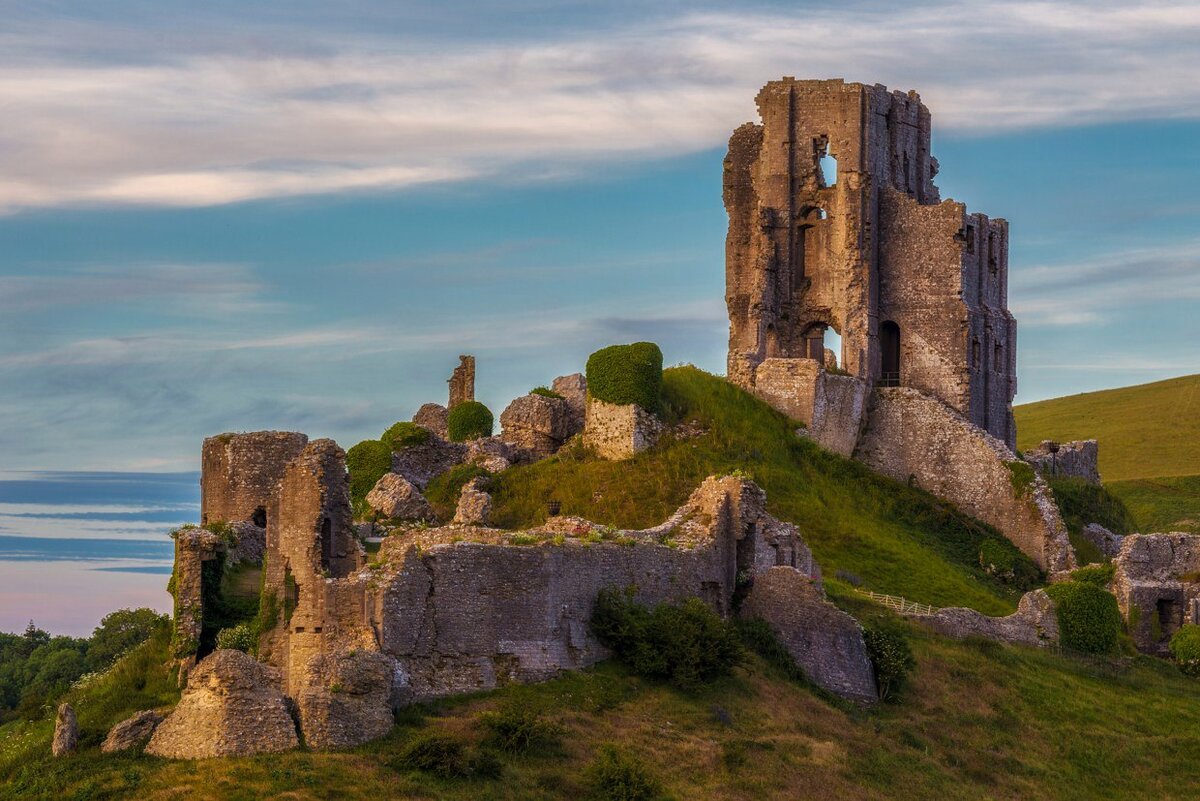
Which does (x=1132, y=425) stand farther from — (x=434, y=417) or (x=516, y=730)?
(x=516, y=730)

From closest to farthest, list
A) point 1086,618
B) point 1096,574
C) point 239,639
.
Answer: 1. point 239,639
2. point 1086,618
3. point 1096,574

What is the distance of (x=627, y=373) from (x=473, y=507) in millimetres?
9429

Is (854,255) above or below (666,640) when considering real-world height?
above

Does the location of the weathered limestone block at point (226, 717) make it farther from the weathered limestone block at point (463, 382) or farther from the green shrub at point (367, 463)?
Result: the weathered limestone block at point (463, 382)

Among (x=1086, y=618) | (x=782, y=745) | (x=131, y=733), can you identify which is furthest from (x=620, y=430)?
(x=131, y=733)

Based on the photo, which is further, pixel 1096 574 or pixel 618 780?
pixel 1096 574

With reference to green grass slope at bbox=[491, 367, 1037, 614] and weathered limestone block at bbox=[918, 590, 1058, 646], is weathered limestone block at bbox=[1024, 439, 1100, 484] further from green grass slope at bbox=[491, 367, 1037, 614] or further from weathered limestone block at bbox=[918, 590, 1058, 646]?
weathered limestone block at bbox=[918, 590, 1058, 646]

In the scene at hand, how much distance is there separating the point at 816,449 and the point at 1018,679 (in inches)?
636

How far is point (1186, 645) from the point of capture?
5744cm

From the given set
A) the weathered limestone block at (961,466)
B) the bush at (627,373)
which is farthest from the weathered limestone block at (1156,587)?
the bush at (627,373)

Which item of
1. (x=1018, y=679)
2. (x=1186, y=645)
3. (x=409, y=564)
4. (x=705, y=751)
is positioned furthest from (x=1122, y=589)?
(x=409, y=564)

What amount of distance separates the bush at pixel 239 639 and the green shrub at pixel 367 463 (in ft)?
60.4

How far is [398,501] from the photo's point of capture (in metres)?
51.8

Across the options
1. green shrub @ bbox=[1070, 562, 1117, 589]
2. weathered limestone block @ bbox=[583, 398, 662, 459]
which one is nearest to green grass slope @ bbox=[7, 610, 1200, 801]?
green shrub @ bbox=[1070, 562, 1117, 589]
